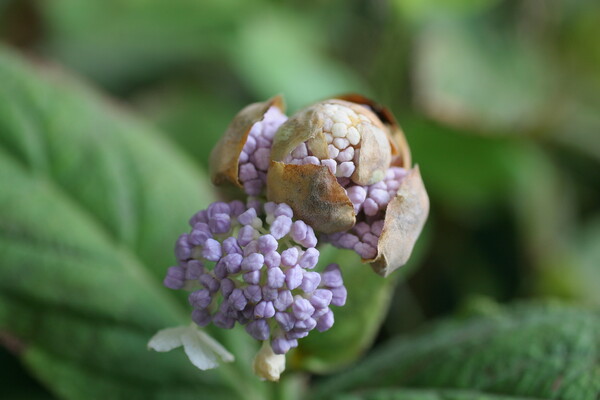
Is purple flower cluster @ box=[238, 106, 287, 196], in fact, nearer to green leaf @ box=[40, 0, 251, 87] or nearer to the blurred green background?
the blurred green background

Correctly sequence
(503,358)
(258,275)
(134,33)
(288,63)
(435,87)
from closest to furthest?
(258,275)
(503,358)
(435,87)
(288,63)
(134,33)

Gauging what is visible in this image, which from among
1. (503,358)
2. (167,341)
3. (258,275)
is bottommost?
(503,358)

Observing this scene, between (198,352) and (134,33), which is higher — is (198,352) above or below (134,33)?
above

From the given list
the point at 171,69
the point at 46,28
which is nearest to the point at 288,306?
the point at 171,69

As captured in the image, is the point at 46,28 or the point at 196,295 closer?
the point at 196,295

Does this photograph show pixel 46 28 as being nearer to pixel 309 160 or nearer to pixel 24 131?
pixel 24 131

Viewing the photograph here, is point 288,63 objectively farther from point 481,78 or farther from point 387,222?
point 387,222

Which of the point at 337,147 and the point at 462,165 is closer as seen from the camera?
the point at 337,147

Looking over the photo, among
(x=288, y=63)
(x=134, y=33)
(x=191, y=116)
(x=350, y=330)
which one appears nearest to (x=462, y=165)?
(x=288, y=63)
